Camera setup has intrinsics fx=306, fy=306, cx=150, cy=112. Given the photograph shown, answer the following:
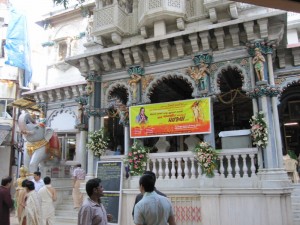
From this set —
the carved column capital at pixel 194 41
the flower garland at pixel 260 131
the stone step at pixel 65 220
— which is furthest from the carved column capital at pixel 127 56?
the stone step at pixel 65 220

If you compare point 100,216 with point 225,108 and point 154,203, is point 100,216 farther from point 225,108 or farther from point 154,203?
Result: point 225,108

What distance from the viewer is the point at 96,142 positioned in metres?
10.7

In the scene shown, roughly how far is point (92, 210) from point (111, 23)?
8.38 meters

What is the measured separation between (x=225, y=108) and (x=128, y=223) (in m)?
7.57

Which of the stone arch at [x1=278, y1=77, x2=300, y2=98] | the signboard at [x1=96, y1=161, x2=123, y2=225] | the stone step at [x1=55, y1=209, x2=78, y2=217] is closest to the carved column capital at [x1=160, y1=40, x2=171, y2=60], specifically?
the signboard at [x1=96, y1=161, x2=123, y2=225]

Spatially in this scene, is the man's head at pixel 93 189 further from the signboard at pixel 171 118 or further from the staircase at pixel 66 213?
the staircase at pixel 66 213

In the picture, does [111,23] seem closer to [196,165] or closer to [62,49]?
[196,165]

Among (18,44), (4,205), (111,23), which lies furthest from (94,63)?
(18,44)

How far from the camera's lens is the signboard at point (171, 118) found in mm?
9352

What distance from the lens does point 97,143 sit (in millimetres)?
10656

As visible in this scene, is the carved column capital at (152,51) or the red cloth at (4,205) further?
the carved column capital at (152,51)

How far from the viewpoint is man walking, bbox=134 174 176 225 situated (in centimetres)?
381

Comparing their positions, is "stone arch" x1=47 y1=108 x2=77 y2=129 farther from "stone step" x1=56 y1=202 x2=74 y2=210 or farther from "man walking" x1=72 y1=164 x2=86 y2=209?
"stone step" x1=56 y1=202 x2=74 y2=210

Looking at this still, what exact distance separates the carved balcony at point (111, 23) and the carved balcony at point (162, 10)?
1070 millimetres
